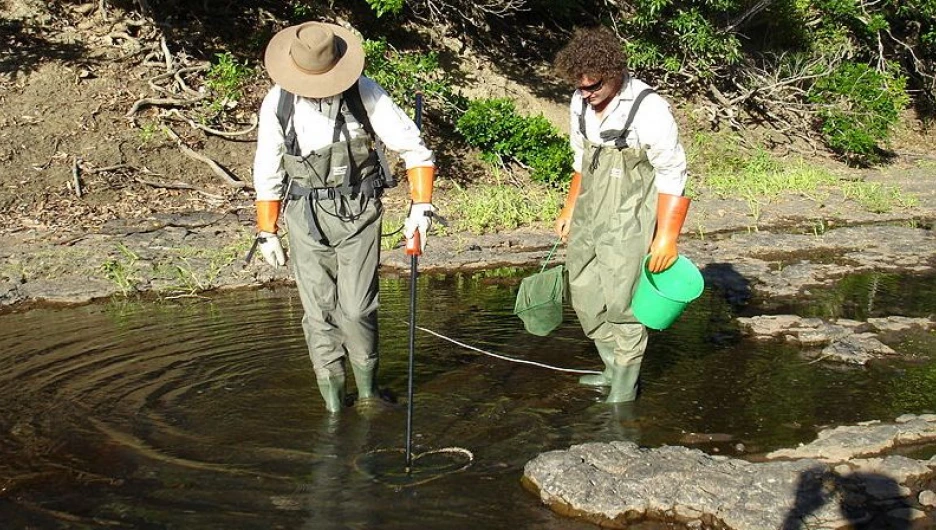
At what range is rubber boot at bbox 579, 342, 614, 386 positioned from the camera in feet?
16.4

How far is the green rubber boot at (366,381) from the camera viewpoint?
15.8ft

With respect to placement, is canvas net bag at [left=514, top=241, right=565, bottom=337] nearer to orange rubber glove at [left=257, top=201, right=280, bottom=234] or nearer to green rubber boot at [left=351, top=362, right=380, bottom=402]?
green rubber boot at [left=351, top=362, right=380, bottom=402]

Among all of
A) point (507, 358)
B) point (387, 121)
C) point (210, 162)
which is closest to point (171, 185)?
point (210, 162)

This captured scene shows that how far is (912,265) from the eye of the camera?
25.7 ft

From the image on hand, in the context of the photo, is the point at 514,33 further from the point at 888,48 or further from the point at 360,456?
the point at 360,456

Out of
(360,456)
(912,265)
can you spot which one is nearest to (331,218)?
(360,456)

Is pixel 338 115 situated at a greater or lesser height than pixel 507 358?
greater

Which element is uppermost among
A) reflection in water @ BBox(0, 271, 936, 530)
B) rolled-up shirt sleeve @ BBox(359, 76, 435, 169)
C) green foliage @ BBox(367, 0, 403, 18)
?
green foliage @ BBox(367, 0, 403, 18)

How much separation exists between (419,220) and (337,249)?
0.42 metres

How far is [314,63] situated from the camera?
4254 mm

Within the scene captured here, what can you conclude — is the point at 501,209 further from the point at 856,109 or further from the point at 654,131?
the point at 856,109

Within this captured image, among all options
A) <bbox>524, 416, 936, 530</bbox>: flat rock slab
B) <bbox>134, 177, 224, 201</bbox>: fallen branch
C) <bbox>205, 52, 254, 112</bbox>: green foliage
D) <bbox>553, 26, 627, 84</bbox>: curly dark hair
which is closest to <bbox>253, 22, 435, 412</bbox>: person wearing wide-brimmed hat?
<bbox>553, 26, 627, 84</bbox>: curly dark hair

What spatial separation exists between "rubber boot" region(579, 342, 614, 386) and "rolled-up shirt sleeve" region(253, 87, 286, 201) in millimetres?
1709

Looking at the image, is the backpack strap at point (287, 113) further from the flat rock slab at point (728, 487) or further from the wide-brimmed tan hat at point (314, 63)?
the flat rock slab at point (728, 487)
